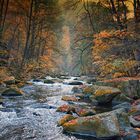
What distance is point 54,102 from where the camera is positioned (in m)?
13.3

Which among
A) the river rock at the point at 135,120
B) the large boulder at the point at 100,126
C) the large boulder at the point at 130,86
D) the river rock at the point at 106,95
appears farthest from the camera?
the large boulder at the point at 130,86

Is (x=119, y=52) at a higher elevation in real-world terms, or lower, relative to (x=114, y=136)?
higher

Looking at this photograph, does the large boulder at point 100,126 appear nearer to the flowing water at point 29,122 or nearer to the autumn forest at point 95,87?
the autumn forest at point 95,87

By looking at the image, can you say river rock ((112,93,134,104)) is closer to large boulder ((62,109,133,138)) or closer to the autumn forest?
the autumn forest

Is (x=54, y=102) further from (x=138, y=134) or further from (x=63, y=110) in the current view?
(x=138, y=134)

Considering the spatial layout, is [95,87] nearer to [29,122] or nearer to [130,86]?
[130,86]

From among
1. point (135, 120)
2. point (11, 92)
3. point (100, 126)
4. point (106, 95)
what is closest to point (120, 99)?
point (106, 95)

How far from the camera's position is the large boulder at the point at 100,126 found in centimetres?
764

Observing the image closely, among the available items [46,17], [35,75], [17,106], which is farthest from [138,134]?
[46,17]

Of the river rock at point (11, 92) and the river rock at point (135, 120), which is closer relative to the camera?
the river rock at point (135, 120)

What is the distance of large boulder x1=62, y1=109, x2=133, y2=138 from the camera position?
764cm

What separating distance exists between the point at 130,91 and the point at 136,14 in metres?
5.48

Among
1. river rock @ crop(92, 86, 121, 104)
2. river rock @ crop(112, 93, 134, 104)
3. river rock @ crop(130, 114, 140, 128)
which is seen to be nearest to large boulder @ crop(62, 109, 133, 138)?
river rock @ crop(130, 114, 140, 128)

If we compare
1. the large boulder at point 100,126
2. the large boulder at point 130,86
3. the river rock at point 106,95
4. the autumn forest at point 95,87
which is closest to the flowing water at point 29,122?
the autumn forest at point 95,87
